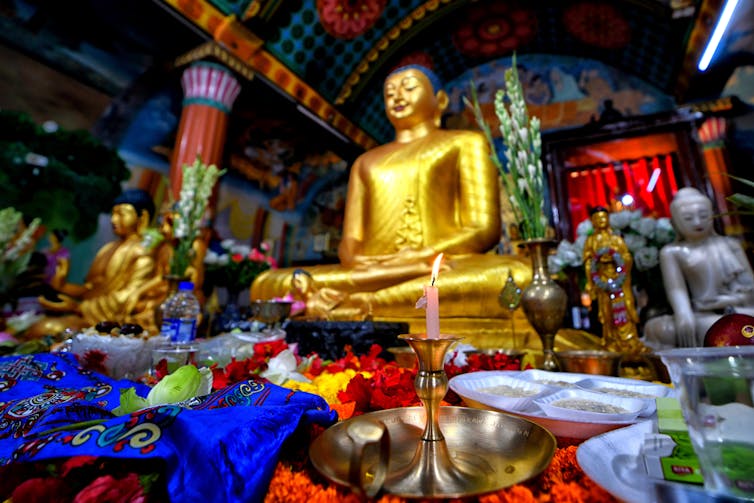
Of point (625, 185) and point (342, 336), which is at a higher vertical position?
point (625, 185)

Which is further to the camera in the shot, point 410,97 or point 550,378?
point 410,97

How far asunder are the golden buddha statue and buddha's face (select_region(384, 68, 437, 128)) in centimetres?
205

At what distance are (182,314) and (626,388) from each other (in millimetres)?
1573

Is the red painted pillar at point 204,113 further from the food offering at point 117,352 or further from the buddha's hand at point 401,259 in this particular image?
the food offering at point 117,352

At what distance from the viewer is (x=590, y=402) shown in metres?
0.63

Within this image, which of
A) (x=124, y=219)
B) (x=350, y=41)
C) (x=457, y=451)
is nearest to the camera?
(x=457, y=451)

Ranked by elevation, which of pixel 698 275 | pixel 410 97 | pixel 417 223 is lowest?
pixel 698 275

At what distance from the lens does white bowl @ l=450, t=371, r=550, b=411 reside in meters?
0.61

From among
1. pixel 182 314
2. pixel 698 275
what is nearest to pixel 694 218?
pixel 698 275

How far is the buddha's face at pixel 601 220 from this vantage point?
137 cm

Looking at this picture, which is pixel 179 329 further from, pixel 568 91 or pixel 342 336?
pixel 568 91

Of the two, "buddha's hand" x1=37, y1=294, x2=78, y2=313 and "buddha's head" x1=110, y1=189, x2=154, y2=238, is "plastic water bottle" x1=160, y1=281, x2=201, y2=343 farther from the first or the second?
"buddha's head" x1=110, y1=189, x2=154, y2=238

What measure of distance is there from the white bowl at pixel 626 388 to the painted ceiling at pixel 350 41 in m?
3.63

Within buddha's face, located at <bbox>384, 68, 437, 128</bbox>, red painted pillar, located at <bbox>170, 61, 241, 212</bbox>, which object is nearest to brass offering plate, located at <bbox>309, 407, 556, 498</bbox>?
buddha's face, located at <bbox>384, 68, 437, 128</bbox>
